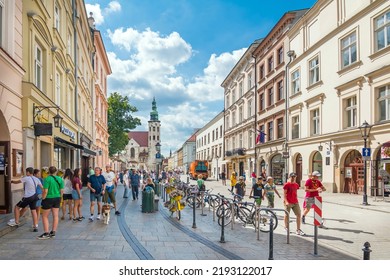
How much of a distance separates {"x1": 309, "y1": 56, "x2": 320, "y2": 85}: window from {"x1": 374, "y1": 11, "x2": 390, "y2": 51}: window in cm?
341

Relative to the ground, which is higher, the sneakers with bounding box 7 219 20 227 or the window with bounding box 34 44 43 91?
the window with bounding box 34 44 43 91

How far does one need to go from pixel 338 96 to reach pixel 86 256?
14.1m

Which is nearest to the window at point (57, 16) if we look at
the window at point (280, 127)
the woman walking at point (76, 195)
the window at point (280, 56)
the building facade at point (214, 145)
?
the woman walking at point (76, 195)

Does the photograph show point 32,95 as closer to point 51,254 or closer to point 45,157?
point 45,157

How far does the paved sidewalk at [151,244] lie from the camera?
4828mm

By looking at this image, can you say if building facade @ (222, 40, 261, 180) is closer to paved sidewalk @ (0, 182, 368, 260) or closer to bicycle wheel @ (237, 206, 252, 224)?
bicycle wheel @ (237, 206, 252, 224)

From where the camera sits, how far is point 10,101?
7.20 m

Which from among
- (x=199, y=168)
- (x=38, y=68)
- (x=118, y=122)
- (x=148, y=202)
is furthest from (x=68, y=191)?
(x=118, y=122)

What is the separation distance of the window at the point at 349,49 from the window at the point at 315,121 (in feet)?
13.1

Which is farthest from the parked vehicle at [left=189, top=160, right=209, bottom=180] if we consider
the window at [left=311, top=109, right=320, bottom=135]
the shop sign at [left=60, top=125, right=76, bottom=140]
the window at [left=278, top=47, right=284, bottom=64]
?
the shop sign at [left=60, top=125, right=76, bottom=140]

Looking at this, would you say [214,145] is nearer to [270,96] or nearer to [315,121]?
[270,96]

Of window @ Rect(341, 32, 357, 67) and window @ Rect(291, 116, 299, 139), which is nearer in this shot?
window @ Rect(341, 32, 357, 67)

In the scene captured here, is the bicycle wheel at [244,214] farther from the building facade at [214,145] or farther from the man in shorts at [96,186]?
the building facade at [214,145]

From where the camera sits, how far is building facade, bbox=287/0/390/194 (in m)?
12.5
